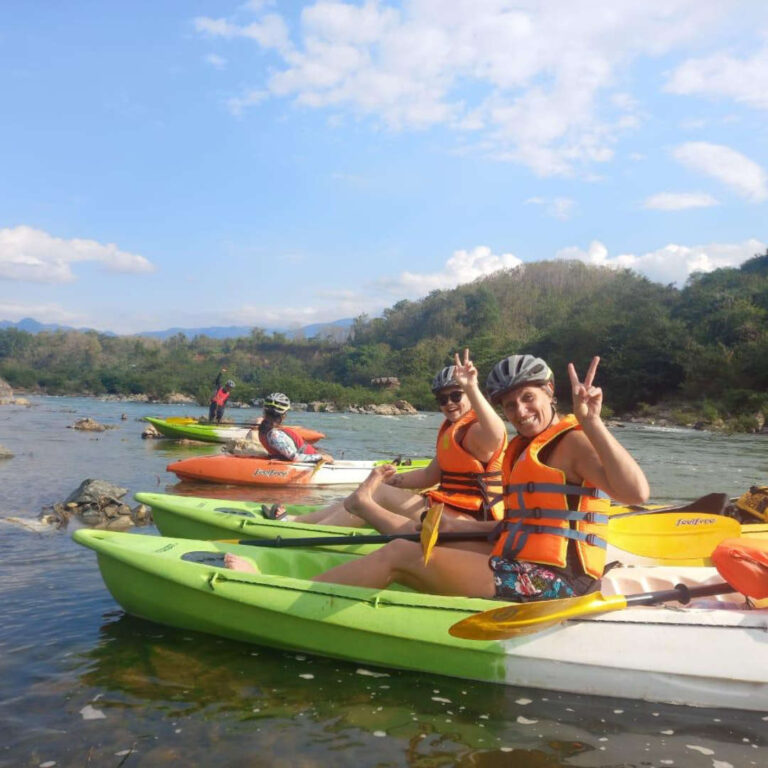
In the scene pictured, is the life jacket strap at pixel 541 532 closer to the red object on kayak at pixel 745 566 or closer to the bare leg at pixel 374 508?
the red object on kayak at pixel 745 566

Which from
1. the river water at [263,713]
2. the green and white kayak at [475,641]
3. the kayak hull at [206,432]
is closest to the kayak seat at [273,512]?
the river water at [263,713]

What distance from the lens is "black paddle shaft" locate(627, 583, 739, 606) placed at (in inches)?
131

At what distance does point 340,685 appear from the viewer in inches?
134

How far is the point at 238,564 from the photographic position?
4070mm

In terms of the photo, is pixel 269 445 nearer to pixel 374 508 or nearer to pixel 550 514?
pixel 374 508

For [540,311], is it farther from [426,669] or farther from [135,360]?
[426,669]

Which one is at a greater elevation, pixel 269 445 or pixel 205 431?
pixel 269 445

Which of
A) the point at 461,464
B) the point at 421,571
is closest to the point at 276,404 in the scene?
the point at 461,464

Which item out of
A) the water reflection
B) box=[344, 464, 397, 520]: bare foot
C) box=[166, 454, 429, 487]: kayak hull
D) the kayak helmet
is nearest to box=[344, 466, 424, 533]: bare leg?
box=[344, 464, 397, 520]: bare foot

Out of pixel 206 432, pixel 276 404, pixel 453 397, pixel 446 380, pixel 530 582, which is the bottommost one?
pixel 206 432

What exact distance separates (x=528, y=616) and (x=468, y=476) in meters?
1.41

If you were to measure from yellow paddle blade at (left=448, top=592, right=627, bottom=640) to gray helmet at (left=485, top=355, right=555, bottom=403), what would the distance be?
890mm

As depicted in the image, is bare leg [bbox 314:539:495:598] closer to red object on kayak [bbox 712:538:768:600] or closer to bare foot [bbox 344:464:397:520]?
bare foot [bbox 344:464:397:520]

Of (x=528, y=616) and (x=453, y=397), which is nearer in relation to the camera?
(x=528, y=616)
